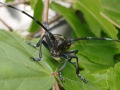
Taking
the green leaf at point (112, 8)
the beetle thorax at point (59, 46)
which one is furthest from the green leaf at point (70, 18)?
the beetle thorax at point (59, 46)

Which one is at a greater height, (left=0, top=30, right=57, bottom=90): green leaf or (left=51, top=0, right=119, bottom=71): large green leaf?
(left=0, top=30, right=57, bottom=90): green leaf

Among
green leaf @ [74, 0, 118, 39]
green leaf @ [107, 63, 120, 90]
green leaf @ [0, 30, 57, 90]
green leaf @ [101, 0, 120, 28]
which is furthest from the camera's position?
green leaf @ [101, 0, 120, 28]

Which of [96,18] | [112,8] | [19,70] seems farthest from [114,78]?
[112,8]

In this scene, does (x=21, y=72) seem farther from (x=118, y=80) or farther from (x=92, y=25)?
(x=92, y=25)

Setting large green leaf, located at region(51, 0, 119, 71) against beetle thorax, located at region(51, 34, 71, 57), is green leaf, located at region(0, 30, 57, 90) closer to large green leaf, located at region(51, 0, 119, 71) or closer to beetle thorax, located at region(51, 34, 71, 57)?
beetle thorax, located at region(51, 34, 71, 57)

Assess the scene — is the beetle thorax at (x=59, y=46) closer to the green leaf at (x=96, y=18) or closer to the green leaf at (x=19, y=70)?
the green leaf at (x=19, y=70)

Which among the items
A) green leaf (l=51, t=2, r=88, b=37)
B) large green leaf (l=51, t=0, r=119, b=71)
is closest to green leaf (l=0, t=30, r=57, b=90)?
large green leaf (l=51, t=0, r=119, b=71)

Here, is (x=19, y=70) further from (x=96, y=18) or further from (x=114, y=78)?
(x=96, y=18)
